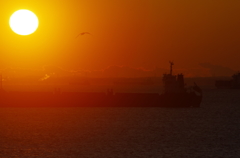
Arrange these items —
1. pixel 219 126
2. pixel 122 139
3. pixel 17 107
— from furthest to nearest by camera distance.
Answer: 1. pixel 17 107
2. pixel 219 126
3. pixel 122 139

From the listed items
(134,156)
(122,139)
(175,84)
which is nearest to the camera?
(134,156)

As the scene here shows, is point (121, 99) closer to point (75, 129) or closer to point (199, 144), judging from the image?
point (75, 129)

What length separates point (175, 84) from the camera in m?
115

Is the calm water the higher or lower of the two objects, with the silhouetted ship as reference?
lower

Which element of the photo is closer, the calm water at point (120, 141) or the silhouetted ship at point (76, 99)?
the calm water at point (120, 141)

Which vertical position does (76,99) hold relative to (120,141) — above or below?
above

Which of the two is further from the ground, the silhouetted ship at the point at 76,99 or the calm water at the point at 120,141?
the silhouetted ship at the point at 76,99

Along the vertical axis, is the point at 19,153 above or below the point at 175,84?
below

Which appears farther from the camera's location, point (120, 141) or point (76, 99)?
point (76, 99)

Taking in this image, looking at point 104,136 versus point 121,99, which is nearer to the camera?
point 104,136

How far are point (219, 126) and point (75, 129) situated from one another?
27.5 meters

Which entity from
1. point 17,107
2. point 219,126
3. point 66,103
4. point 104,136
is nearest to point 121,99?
point 66,103

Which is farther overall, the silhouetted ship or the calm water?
the silhouetted ship

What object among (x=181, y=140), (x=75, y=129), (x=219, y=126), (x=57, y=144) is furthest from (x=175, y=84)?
(x=57, y=144)
